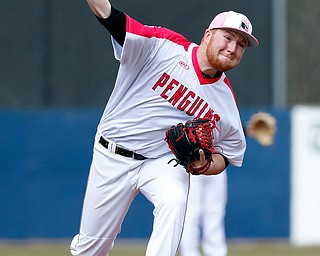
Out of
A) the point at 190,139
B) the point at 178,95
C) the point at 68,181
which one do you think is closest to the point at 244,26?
the point at 178,95

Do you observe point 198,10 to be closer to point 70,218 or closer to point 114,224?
point 70,218

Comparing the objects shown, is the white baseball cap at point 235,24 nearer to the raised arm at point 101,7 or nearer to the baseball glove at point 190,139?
the baseball glove at point 190,139

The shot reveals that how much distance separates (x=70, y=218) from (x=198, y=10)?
3.23 meters

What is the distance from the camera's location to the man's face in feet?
20.5

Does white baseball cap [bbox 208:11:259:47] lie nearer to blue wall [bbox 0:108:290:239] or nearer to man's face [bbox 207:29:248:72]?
man's face [bbox 207:29:248:72]

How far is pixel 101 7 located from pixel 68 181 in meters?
6.44

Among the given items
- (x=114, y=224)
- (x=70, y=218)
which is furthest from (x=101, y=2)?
(x=70, y=218)

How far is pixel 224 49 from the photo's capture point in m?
6.26

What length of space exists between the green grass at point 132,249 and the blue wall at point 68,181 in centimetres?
12

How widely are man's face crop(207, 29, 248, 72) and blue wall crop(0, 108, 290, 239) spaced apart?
19.4 feet

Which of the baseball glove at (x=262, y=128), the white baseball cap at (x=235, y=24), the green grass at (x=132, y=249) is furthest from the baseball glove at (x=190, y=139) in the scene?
the green grass at (x=132, y=249)

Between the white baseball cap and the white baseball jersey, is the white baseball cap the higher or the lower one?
the higher one

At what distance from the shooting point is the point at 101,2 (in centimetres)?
590

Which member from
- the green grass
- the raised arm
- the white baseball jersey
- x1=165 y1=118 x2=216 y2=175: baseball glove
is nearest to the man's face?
the white baseball jersey
